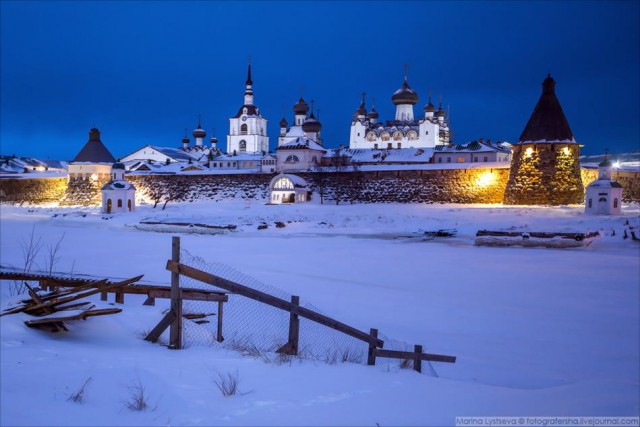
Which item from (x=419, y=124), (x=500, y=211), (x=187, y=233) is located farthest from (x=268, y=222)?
(x=419, y=124)

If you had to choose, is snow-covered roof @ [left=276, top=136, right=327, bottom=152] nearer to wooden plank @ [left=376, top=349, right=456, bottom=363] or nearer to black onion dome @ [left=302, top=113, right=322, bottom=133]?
black onion dome @ [left=302, top=113, right=322, bottom=133]

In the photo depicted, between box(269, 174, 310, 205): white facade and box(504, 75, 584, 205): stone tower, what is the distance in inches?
588

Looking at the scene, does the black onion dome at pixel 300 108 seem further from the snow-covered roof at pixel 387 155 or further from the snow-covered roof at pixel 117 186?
the snow-covered roof at pixel 117 186

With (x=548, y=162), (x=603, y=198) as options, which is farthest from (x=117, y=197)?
(x=603, y=198)

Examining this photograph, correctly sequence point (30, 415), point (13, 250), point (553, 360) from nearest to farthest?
point (30, 415)
point (553, 360)
point (13, 250)

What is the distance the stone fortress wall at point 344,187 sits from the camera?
3477 centimetres

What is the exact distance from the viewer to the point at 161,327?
18.2 feet

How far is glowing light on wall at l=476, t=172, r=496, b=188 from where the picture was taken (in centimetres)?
3469

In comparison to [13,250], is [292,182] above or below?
above

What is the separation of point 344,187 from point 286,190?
4479 millimetres

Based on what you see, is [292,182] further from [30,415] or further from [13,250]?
[30,415]

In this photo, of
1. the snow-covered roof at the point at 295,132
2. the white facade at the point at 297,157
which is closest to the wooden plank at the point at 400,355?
the white facade at the point at 297,157

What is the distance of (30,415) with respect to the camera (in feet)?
12.0

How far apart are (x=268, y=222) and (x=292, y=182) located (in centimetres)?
950
